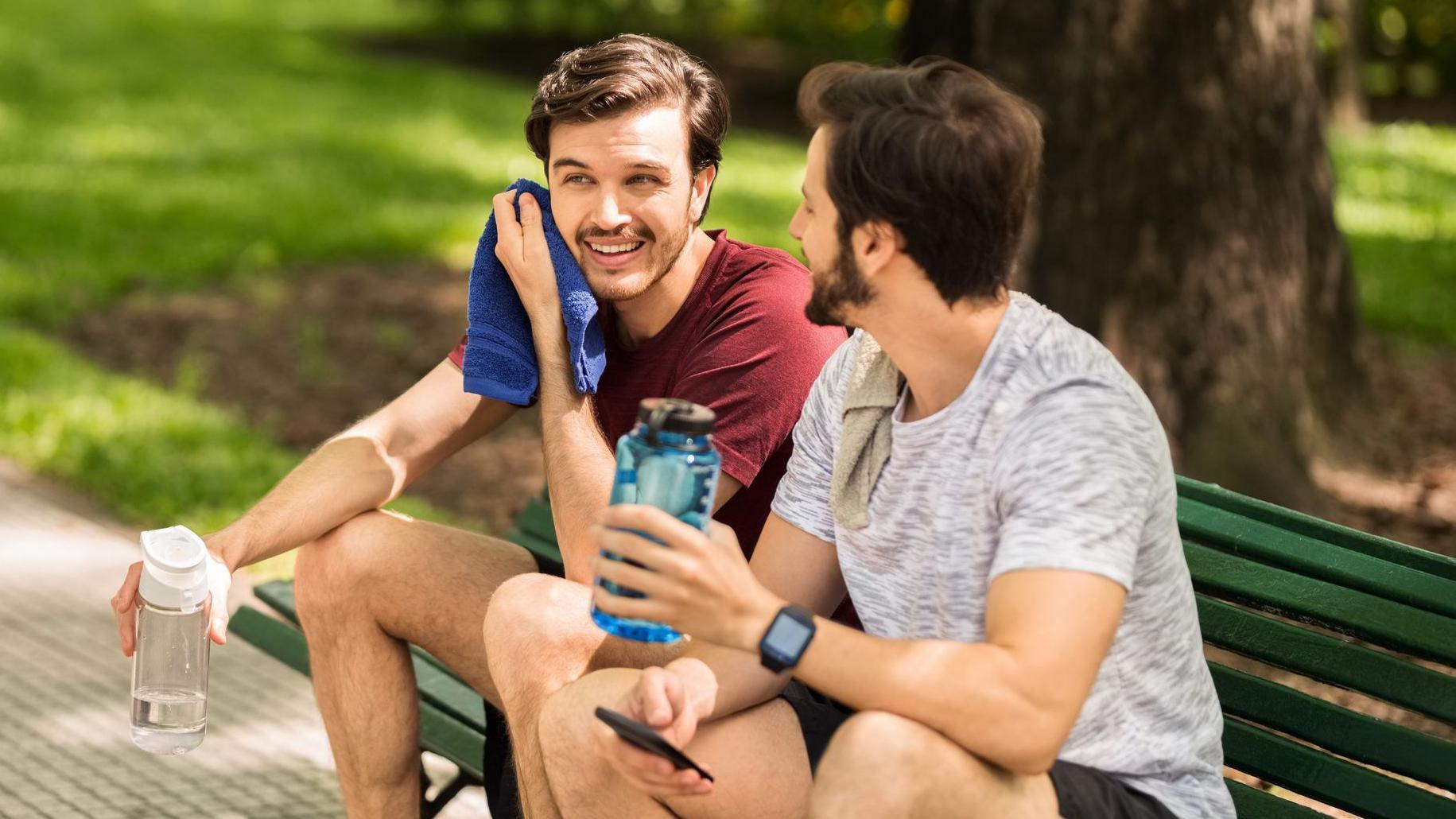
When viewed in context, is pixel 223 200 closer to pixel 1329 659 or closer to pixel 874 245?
pixel 874 245

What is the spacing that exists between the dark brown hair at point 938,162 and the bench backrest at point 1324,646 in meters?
0.81

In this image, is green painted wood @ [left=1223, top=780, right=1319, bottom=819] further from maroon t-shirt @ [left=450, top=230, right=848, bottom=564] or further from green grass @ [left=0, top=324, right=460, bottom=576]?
green grass @ [left=0, top=324, right=460, bottom=576]

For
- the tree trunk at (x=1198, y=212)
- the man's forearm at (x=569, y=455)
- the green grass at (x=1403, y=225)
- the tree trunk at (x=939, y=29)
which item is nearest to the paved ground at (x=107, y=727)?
the man's forearm at (x=569, y=455)

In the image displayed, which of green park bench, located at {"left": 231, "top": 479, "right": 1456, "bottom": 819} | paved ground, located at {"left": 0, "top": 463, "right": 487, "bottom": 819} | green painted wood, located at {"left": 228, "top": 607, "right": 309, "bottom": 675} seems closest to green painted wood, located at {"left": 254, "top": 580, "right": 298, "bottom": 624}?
green painted wood, located at {"left": 228, "top": 607, "right": 309, "bottom": 675}

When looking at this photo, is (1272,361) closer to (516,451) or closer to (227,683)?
(516,451)

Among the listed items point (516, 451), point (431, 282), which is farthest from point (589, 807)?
point (431, 282)

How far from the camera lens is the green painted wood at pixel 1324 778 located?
2631mm

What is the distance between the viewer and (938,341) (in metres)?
2.49

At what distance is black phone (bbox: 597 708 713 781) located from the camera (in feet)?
7.66

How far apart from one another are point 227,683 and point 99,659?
1.32 feet

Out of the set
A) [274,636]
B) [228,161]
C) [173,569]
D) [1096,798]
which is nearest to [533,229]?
[173,569]

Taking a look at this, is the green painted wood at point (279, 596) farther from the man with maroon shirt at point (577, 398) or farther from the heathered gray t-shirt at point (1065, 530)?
the heathered gray t-shirt at point (1065, 530)

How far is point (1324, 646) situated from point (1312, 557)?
144 millimetres

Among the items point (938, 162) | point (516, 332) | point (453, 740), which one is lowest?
point (453, 740)
